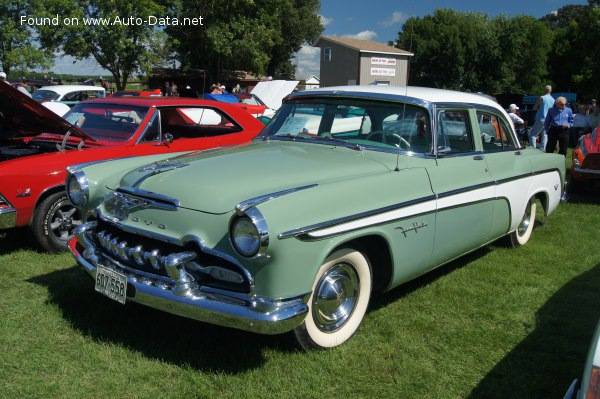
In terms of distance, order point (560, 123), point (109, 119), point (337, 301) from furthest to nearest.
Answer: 1. point (560, 123)
2. point (109, 119)
3. point (337, 301)

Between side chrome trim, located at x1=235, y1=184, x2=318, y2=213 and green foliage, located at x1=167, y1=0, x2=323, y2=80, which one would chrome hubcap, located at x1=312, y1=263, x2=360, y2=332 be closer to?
side chrome trim, located at x1=235, y1=184, x2=318, y2=213

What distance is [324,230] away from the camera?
8.95ft

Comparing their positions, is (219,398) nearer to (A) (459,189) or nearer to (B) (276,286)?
(B) (276,286)

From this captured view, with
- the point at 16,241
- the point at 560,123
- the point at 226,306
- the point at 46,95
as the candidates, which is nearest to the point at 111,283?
the point at 226,306

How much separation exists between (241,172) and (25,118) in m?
3.50

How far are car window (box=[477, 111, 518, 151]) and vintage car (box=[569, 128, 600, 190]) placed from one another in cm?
344

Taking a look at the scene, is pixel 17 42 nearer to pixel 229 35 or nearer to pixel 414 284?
pixel 229 35

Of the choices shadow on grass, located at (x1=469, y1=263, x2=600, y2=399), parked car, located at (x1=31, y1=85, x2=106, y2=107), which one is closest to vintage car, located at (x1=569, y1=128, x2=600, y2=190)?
shadow on grass, located at (x1=469, y1=263, x2=600, y2=399)

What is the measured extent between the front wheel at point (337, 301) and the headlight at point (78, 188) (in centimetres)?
170

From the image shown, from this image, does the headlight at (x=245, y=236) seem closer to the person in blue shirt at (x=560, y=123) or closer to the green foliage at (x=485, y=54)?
the person in blue shirt at (x=560, y=123)

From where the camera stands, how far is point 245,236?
2.54m

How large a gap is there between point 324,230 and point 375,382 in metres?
0.87

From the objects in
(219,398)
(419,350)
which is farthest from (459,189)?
(219,398)

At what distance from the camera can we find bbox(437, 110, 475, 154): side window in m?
3.89
